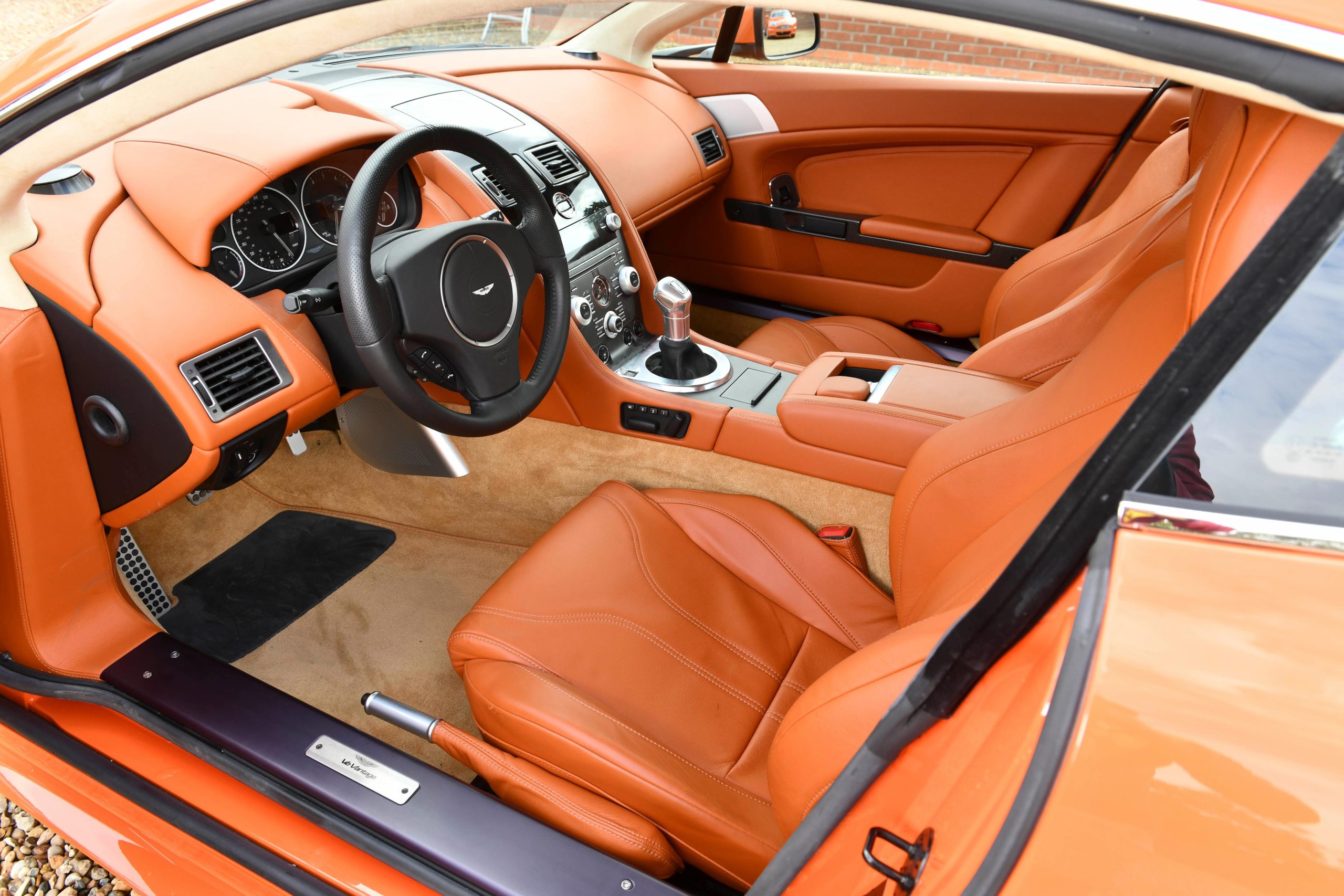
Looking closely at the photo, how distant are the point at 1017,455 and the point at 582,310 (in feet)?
3.53

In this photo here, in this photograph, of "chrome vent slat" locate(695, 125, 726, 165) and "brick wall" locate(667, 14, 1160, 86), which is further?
"chrome vent slat" locate(695, 125, 726, 165)

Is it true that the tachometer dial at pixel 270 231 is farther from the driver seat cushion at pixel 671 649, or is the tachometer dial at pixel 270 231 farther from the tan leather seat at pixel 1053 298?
the tan leather seat at pixel 1053 298

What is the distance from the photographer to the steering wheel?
1240mm

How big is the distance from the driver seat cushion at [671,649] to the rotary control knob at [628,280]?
23.3 inches

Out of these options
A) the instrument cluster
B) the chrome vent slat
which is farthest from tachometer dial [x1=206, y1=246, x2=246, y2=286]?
the chrome vent slat

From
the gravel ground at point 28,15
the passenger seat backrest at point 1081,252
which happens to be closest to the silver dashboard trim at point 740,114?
the passenger seat backrest at point 1081,252

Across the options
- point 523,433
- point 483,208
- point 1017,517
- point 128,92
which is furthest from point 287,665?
point 1017,517

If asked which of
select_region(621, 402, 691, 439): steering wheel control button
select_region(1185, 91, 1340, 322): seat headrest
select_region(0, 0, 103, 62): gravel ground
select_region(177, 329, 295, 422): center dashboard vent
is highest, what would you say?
select_region(0, 0, 103, 62): gravel ground

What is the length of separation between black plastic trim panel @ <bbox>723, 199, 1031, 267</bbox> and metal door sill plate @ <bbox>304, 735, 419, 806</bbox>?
2.09 m

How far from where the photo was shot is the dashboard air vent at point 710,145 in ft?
8.47

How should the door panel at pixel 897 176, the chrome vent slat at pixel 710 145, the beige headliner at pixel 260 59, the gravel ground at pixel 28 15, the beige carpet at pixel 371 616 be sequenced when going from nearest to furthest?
the beige headliner at pixel 260 59
the beige carpet at pixel 371 616
the door panel at pixel 897 176
the chrome vent slat at pixel 710 145
the gravel ground at pixel 28 15

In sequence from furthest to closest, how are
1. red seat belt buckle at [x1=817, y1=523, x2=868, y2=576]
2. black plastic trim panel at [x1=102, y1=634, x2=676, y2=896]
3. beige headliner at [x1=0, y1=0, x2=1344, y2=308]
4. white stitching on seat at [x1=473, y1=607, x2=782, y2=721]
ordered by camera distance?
red seat belt buckle at [x1=817, y1=523, x2=868, y2=576], white stitching on seat at [x1=473, y1=607, x2=782, y2=721], black plastic trim panel at [x1=102, y1=634, x2=676, y2=896], beige headliner at [x1=0, y1=0, x2=1344, y2=308]

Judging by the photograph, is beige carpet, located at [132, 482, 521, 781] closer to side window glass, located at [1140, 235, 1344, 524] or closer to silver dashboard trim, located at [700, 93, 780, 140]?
side window glass, located at [1140, 235, 1344, 524]

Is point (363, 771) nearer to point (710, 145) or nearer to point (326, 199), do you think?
point (326, 199)
